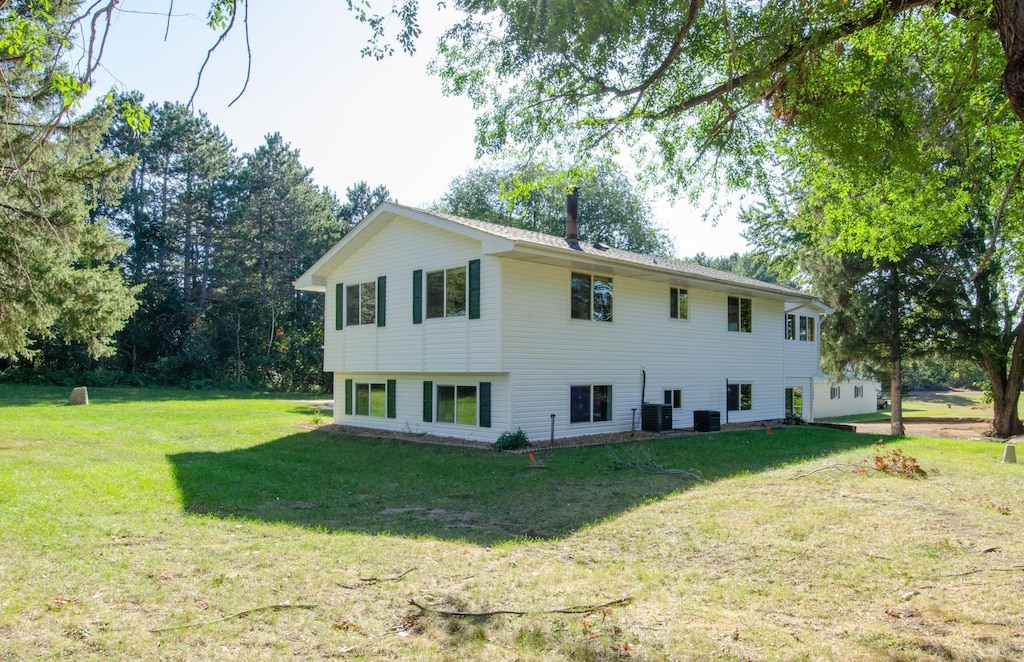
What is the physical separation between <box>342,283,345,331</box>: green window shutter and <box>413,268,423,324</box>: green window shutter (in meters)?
3.90

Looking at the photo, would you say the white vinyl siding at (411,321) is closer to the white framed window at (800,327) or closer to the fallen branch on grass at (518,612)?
the fallen branch on grass at (518,612)

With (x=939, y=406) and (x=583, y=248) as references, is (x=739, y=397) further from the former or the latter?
(x=939, y=406)

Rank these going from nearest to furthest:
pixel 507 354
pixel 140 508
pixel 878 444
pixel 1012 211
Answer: pixel 140 508
pixel 1012 211
pixel 507 354
pixel 878 444

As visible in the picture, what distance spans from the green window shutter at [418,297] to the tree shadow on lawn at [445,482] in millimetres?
3277

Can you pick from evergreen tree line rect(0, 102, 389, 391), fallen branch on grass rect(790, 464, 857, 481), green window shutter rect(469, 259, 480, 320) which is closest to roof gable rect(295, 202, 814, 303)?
green window shutter rect(469, 259, 480, 320)

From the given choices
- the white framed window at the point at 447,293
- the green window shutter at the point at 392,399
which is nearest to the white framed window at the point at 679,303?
the white framed window at the point at 447,293

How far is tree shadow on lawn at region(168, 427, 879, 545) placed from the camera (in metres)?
8.53

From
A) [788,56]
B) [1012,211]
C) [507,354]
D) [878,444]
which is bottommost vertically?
[878,444]

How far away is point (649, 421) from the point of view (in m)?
18.7

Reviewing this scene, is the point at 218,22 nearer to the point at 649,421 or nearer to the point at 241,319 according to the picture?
the point at 649,421

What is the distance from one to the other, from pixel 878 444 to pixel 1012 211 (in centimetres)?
1014

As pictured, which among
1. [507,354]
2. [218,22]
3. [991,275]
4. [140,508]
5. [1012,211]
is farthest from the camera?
[991,275]

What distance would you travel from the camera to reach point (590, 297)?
696 inches

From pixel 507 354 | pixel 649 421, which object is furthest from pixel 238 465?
pixel 649 421
